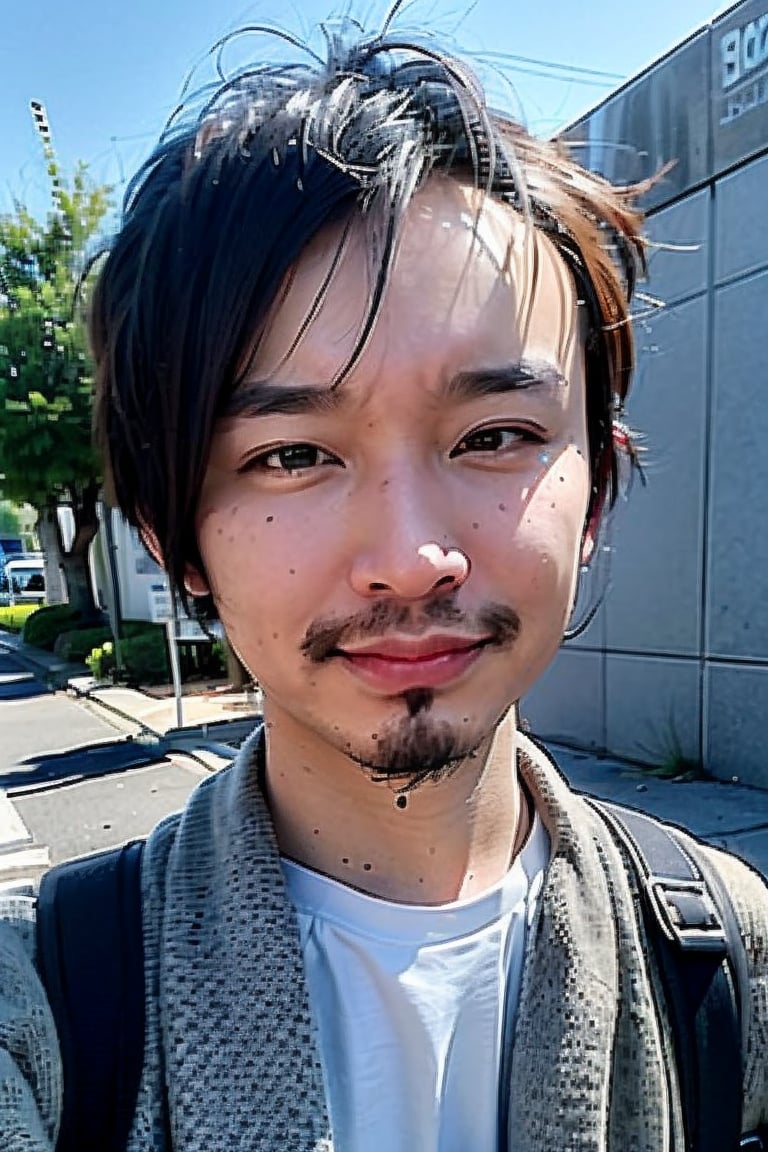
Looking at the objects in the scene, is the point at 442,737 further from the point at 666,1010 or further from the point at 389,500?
the point at 666,1010

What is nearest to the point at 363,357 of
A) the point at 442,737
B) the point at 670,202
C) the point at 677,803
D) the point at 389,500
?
the point at 389,500

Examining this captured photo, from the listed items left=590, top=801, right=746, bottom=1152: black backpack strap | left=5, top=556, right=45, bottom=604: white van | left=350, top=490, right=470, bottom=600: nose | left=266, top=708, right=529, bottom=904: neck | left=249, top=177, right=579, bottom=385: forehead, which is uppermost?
Answer: left=249, top=177, right=579, bottom=385: forehead

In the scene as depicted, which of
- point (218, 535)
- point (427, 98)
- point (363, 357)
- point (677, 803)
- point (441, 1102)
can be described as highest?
point (427, 98)

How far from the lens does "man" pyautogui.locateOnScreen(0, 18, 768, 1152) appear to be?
0.92 metres

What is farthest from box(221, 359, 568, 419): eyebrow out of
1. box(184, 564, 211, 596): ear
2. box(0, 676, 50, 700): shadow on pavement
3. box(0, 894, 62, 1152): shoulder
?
box(0, 676, 50, 700): shadow on pavement

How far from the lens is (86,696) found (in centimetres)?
1309

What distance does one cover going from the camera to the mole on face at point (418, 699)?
94cm

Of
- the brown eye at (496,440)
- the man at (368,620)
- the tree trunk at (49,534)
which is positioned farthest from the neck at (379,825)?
the tree trunk at (49,534)

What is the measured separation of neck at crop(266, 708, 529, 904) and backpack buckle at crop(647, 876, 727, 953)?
0.20 meters

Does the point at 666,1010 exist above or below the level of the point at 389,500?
below

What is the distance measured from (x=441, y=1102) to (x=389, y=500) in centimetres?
65

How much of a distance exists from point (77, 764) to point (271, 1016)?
8264 mm

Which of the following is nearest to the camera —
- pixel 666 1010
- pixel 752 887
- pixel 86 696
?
pixel 666 1010

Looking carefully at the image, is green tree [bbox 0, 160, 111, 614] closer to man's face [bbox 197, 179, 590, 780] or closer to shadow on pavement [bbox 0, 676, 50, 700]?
shadow on pavement [bbox 0, 676, 50, 700]
